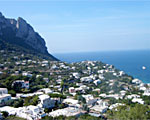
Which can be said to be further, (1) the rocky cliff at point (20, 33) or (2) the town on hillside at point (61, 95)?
(1) the rocky cliff at point (20, 33)

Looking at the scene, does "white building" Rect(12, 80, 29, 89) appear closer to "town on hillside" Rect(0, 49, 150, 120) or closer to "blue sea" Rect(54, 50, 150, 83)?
"town on hillside" Rect(0, 49, 150, 120)

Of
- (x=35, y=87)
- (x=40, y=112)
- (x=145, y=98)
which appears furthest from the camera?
(x=35, y=87)

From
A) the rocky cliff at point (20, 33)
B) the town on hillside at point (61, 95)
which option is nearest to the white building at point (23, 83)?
the town on hillside at point (61, 95)

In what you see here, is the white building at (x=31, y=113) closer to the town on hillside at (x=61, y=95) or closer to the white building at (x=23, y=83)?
the town on hillside at (x=61, y=95)

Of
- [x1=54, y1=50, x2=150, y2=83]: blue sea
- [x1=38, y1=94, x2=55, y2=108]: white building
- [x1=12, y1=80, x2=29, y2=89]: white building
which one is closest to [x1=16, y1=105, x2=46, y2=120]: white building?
[x1=38, y1=94, x2=55, y2=108]: white building

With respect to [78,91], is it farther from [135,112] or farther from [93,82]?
[135,112]

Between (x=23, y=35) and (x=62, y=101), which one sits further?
(x=23, y=35)

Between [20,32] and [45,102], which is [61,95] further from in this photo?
[20,32]

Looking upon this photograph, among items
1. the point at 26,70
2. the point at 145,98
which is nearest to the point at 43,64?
the point at 26,70
